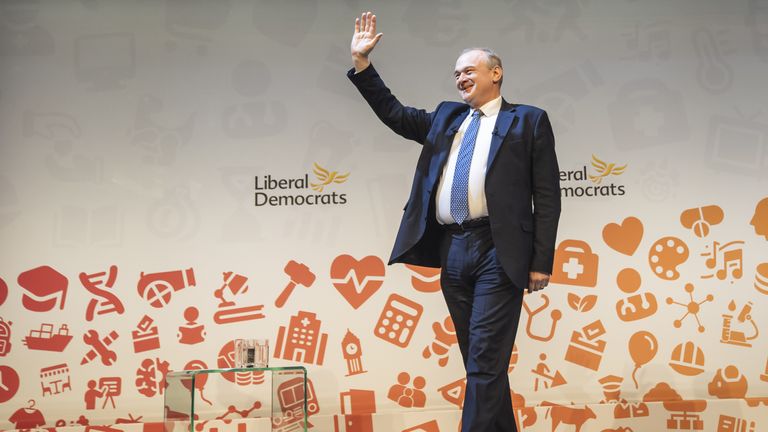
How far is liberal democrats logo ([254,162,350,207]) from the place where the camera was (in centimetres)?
351

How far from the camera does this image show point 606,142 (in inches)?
139

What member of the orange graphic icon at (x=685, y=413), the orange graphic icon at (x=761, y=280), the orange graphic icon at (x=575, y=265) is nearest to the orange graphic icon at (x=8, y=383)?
the orange graphic icon at (x=575, y=265)

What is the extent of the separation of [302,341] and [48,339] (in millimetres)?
1217

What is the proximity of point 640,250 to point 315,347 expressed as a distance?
5.39ft

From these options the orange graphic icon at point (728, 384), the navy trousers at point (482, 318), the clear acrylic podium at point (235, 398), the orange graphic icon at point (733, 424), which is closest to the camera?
the navy trousers at point (482, 318)

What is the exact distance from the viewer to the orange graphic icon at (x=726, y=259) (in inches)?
135

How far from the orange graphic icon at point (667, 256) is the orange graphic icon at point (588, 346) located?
0.39 meters

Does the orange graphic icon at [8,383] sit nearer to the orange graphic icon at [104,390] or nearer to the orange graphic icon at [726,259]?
the orange graphic icon at [104,390]

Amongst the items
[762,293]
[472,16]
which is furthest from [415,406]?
[472,16]

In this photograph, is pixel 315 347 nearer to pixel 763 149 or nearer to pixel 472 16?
pixel 472 16

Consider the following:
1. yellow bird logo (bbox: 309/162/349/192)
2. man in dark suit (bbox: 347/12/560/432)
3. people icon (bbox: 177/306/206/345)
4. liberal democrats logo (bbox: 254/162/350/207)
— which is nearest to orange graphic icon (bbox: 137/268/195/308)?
people icon (bbox: 177/306/206/345)

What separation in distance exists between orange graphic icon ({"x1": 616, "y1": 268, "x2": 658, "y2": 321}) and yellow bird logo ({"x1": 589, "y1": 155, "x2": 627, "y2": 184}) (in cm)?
47

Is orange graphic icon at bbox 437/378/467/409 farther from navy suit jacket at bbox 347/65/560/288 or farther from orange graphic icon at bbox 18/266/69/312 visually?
orange graphic icon at bbox 18/266/69/312

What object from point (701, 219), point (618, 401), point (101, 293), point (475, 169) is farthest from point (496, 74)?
point (101, 293)
